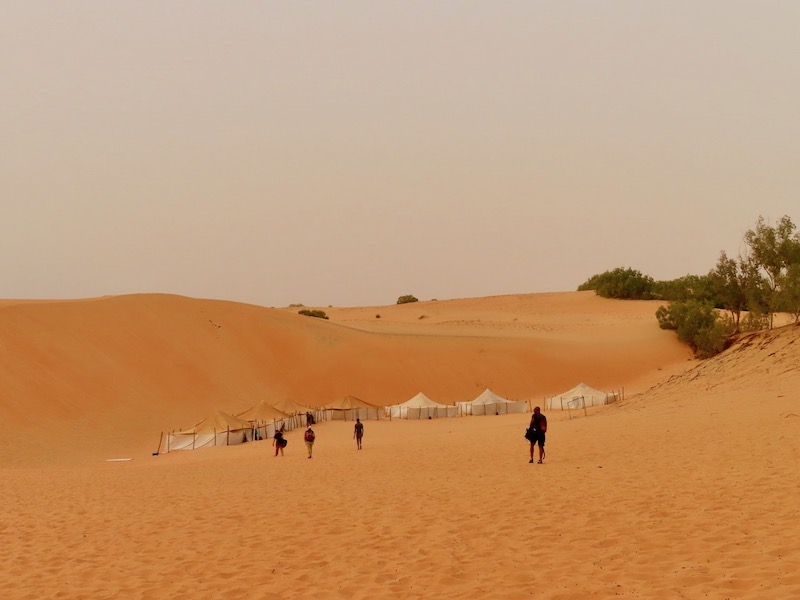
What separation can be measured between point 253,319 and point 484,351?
2136 cm

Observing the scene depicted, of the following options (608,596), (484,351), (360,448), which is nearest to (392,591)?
(608,596)

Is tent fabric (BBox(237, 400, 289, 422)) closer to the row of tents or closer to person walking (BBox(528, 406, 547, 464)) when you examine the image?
the row of tents

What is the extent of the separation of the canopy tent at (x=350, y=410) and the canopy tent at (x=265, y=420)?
5.36m

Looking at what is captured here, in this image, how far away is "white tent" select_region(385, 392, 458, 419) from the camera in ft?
172

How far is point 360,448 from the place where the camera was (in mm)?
31609

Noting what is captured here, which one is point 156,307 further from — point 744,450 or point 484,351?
point 744,450

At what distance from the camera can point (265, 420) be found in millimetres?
44969

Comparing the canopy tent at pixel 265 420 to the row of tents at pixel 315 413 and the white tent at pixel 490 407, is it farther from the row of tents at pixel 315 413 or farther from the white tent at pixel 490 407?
the white tent at pixel 490 407

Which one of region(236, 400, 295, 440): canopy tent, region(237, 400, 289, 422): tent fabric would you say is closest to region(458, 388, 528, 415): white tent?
region(236, 400, 295, 440): canopy tent

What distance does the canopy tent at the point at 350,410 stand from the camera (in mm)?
52250

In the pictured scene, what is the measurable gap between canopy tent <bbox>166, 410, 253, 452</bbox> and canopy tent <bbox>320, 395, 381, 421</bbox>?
10801mm

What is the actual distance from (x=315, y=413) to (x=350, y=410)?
2.36 meters

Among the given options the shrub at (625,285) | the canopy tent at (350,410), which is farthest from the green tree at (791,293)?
the shrub at (625,285)

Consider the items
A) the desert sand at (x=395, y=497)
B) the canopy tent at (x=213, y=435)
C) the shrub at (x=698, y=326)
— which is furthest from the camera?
the shrub at (x=698, y=326)
